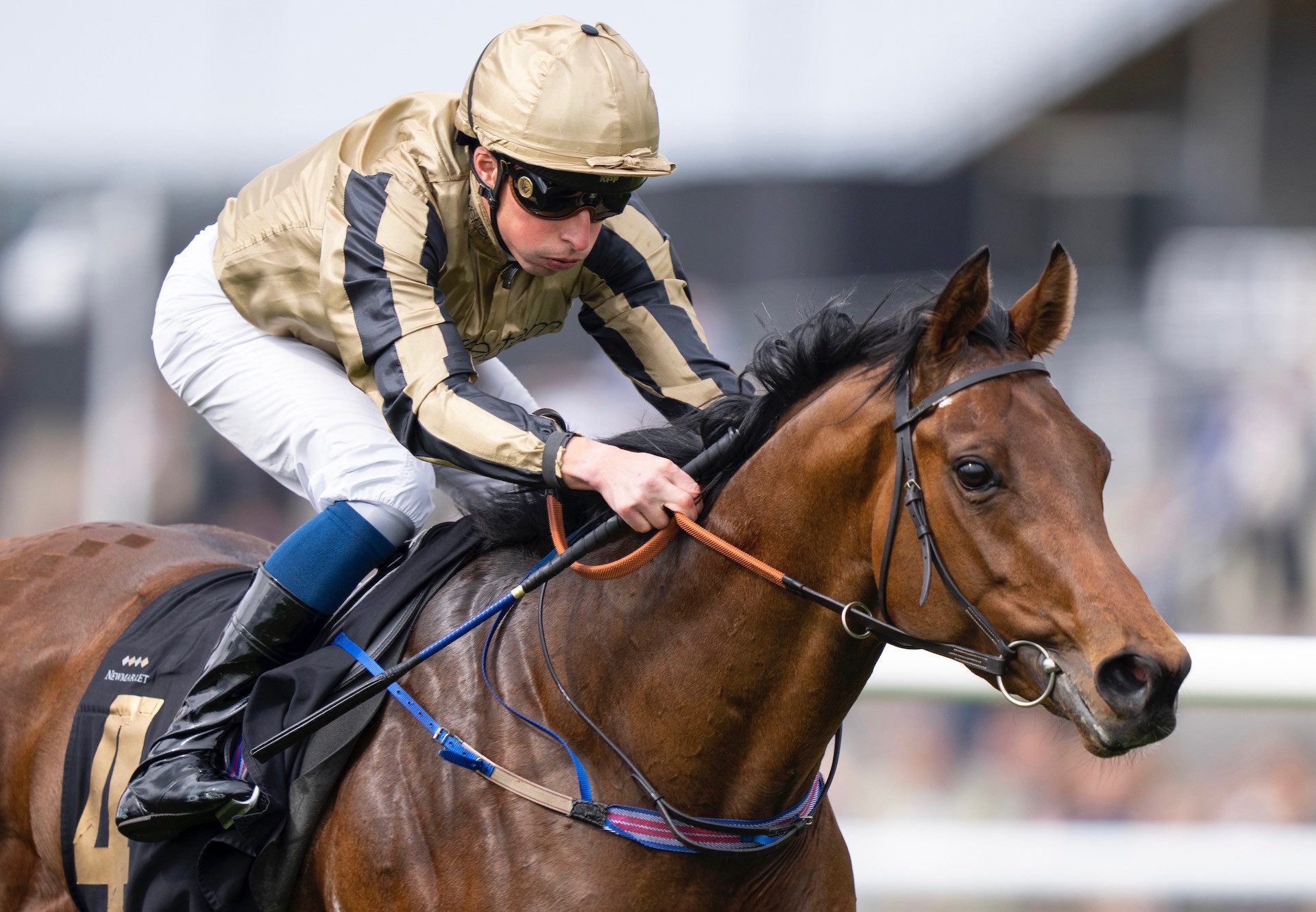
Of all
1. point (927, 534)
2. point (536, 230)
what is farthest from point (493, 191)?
point (927, 534)

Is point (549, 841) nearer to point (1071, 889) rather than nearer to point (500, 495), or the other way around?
point (500, 495)

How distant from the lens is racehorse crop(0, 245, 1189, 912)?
208 cm

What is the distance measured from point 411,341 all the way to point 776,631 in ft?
2.63

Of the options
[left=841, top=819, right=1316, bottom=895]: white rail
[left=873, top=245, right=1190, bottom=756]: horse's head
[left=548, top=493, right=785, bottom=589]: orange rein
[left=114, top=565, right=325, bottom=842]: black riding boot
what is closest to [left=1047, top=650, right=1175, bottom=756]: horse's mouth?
[left=873, top=245, right=1190, bottom=756]: horse's head

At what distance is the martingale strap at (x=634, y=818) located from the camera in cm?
240

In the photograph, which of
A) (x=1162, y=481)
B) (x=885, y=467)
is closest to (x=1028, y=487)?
(x=885, y=467)

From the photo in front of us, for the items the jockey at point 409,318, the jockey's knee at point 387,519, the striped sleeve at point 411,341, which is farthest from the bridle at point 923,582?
the jockey's knee at point 387,519

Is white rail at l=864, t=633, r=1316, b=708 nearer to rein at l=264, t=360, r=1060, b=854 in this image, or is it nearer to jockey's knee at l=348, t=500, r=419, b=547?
rein at l=264, t=360, r=1060, b=854

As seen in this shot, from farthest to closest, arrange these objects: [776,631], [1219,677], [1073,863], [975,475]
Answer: [1073,863] → [1219,677] → [776,631] → [975,475]

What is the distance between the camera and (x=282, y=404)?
2.97 meters

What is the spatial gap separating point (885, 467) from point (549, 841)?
809mm

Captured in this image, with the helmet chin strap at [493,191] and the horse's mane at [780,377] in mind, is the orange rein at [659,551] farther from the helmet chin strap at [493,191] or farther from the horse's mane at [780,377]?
the helmet chin strap at [493,191]

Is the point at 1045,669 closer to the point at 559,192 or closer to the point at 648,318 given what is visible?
the point at 559,192

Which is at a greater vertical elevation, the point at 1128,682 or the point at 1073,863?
the point at 1128,682
